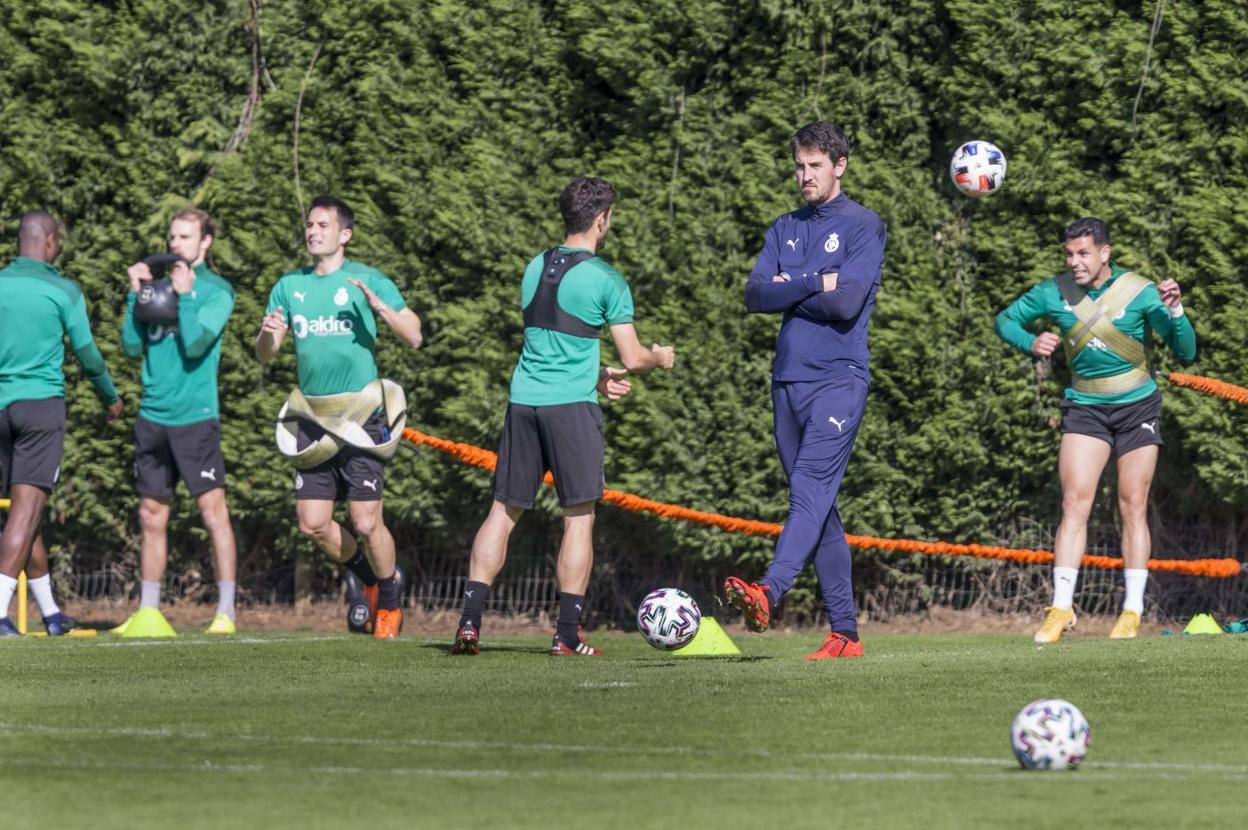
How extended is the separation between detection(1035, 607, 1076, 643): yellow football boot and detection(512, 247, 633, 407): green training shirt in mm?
2795

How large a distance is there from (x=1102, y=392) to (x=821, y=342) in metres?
2.50

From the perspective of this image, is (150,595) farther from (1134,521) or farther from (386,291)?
(1134,521)

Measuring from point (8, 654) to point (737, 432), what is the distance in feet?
15.2

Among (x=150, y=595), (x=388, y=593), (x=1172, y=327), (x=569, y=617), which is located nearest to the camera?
(x=569, y=617)

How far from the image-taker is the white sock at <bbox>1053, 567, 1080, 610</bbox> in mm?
10219

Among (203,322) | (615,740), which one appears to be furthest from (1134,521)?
(203,322)

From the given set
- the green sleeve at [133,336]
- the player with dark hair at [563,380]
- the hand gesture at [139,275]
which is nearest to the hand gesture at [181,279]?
the hand gesture at [139,275]

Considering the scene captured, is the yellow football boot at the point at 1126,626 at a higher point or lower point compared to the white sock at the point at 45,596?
higher

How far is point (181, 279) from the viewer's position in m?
11.6

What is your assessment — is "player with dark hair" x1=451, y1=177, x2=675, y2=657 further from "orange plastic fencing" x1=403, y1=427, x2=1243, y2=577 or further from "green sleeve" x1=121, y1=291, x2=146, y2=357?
"green sleeve" x1=121, y1=291, x2=146, y2=357

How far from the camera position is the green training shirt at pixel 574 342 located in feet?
29.7

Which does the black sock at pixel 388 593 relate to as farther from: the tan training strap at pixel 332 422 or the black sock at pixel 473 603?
the black sock at pixel 473 603

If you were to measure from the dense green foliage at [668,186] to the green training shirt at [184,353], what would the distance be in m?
1.42

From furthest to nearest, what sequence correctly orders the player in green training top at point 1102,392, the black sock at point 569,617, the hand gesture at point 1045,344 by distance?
1. the player in green training top at point 1102,392
2. the hand gesture at point 1045,344
3. the black sock at point 569,617
